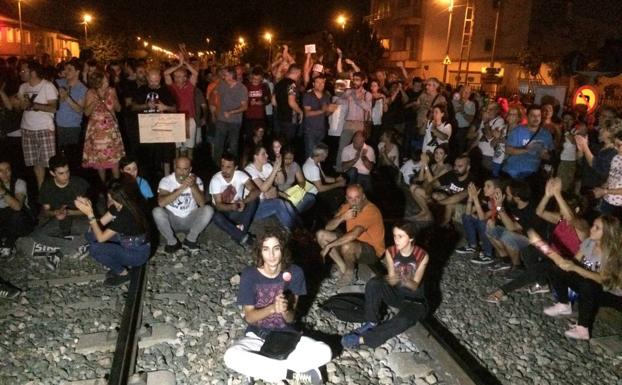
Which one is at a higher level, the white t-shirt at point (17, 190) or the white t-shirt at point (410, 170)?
the white t-shirt at point (410, 170)

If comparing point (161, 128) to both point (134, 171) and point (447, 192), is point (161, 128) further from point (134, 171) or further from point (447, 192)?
point (447, 192)

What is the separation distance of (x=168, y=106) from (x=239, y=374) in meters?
5.45

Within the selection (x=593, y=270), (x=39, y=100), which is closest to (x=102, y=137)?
(x=39, y=100)

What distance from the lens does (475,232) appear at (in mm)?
7469

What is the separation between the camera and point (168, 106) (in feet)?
28.5

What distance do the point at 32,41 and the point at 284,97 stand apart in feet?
124

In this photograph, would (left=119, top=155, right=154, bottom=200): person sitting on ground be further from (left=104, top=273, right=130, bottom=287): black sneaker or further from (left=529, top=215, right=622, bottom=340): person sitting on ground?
(left=529, top=215, right=622, bottom=340): person sitting on ground

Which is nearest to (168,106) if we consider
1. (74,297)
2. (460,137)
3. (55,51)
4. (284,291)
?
(74,297)

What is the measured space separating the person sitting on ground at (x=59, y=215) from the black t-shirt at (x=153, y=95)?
6.77 feet

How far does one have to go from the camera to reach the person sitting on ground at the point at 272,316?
13.7ft

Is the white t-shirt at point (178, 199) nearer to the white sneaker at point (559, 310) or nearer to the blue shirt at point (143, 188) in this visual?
the blue shirt at point (143, 188)

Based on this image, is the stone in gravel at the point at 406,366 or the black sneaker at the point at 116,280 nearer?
the stone in gravel at the point at 406,366

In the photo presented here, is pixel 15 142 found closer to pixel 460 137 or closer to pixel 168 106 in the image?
pixel 168 106

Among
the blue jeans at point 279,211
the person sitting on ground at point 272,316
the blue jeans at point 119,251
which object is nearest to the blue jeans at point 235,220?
the blue jeans at point 279,211
